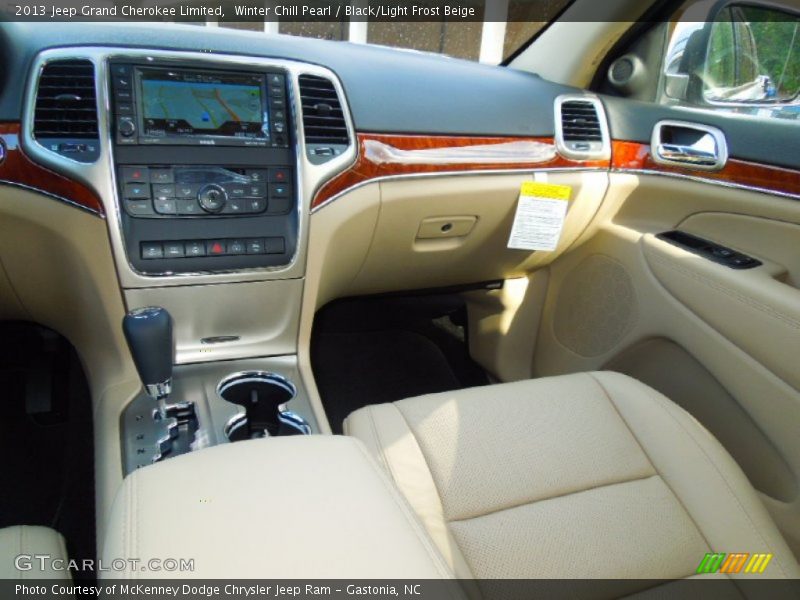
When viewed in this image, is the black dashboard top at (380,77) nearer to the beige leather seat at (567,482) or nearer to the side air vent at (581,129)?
the side air vent at (581,129)

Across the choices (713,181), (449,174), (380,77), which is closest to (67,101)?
(380,77)

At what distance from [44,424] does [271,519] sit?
4.61 ft

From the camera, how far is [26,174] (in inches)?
42.7

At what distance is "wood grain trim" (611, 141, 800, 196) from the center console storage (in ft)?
3.95

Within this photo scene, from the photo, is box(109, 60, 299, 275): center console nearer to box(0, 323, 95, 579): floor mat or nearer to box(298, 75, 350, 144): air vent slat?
box(298, 75, 350, 144): air vent slat

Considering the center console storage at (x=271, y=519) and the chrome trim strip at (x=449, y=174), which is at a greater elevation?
the chrome trim strip at (x=449, y=174)

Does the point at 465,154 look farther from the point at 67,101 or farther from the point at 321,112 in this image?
the point at 67,101

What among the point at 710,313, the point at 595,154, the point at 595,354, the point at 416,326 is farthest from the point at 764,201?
the point at 416,326

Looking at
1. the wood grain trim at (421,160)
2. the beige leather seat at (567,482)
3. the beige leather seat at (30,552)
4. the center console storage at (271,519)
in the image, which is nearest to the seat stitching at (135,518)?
the center console storage at (271,519)

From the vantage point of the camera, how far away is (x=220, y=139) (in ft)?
3.94

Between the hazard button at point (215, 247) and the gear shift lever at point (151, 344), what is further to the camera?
the hazard button at point (215, 247)

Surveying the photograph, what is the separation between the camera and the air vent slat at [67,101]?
110 centimetres

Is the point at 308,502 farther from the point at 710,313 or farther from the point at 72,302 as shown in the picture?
the point at 710,313

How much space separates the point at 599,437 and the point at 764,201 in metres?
0.75
